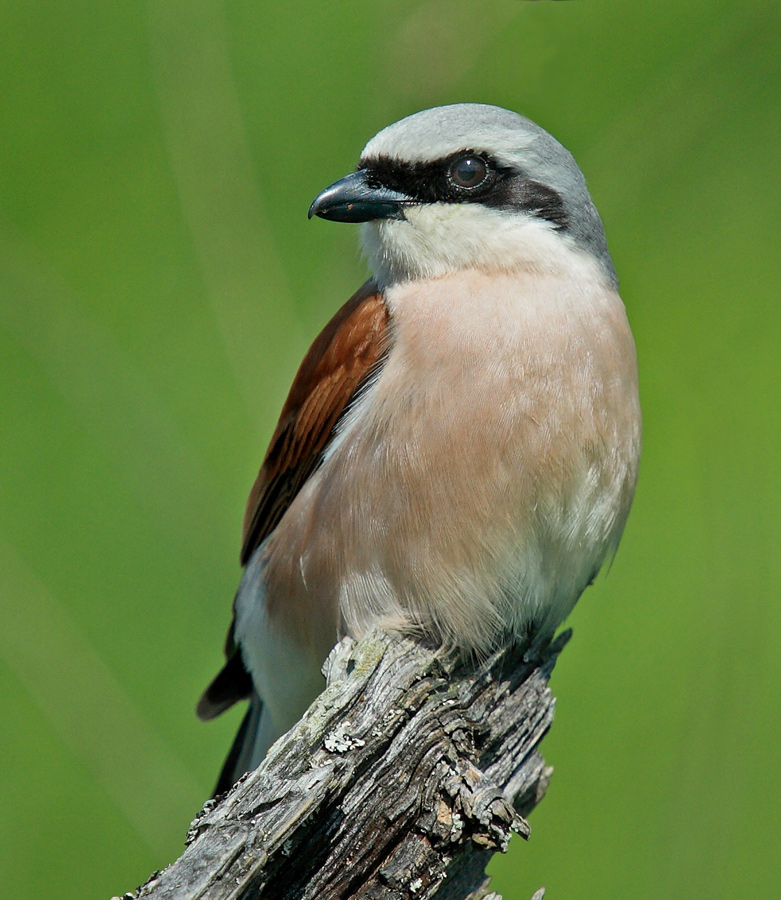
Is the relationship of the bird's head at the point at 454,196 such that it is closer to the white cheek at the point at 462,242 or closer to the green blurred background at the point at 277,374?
the white cheek at the point at 462,242

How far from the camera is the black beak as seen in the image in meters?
2.26

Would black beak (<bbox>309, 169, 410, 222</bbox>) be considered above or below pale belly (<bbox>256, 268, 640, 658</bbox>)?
above

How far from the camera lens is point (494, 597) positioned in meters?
2.22

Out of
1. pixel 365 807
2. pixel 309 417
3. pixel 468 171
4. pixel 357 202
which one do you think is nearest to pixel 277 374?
pixel 309 417

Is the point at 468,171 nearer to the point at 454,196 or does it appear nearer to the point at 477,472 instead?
the point at 454,196

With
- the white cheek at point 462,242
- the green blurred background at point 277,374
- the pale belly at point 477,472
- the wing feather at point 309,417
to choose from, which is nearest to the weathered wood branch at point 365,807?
the pale belly at point 477,472

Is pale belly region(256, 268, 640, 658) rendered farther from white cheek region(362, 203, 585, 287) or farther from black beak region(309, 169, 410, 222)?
black beak region(309, 169, 410, 222)

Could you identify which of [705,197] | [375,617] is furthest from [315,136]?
[375,617]

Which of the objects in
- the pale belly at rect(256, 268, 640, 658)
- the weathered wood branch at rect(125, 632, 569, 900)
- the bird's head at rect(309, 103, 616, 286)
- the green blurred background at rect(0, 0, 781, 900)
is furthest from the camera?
the green blurred background at rect(0, 0, 781, 900)

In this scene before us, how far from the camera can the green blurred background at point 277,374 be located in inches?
111

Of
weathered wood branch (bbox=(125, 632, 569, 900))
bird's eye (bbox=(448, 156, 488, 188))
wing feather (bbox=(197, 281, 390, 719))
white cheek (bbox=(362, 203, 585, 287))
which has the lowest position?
weathered wood branch (bbox=(125, 632, 569, 900))

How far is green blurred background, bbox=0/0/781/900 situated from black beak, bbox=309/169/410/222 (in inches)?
27.2

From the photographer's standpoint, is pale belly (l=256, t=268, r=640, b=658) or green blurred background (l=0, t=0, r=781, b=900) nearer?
pale belly (l=256, t=268, r=640, b=658)

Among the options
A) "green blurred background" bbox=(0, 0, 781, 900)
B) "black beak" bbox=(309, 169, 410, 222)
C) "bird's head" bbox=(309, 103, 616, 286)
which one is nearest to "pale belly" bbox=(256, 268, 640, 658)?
"bird's head" bbox=(309, 103, 616, 286)
